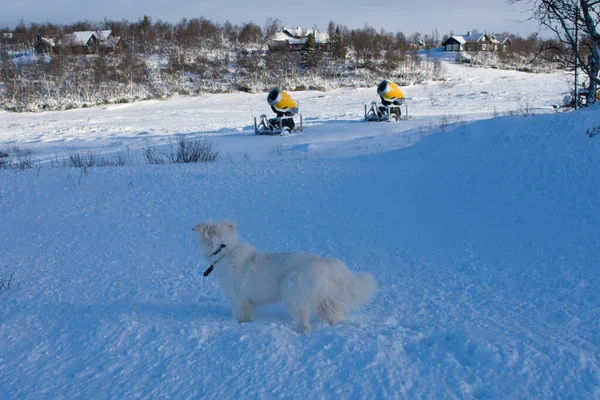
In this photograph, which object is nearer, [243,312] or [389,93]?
[243,312]

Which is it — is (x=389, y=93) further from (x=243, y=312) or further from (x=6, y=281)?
(x=243, y=312)

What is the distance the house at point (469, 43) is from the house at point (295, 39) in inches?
822

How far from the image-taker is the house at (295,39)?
63506 millimetres

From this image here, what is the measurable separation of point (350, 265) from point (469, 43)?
81.5m

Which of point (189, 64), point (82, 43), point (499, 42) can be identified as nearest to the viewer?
point (189, 64)

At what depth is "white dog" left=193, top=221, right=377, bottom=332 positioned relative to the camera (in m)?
3.39

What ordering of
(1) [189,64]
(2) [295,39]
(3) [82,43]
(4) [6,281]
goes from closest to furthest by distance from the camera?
(4) [6,281] → (1) [189,64] → (3) [82,43] → (2) [295,39]

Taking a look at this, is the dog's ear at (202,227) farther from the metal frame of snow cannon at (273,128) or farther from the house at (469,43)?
the house at (469,43)

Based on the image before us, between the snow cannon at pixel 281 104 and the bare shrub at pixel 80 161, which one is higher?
the snow cannon at pixel 281 104

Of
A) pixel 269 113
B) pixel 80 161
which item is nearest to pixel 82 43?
pixel 269 113

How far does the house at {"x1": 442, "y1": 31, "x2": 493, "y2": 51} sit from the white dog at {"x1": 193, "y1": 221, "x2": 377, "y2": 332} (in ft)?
261

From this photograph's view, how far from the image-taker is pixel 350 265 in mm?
5207

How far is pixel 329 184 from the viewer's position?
828cm

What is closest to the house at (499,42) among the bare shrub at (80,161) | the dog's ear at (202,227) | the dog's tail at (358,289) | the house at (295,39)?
the house at (295,39)
